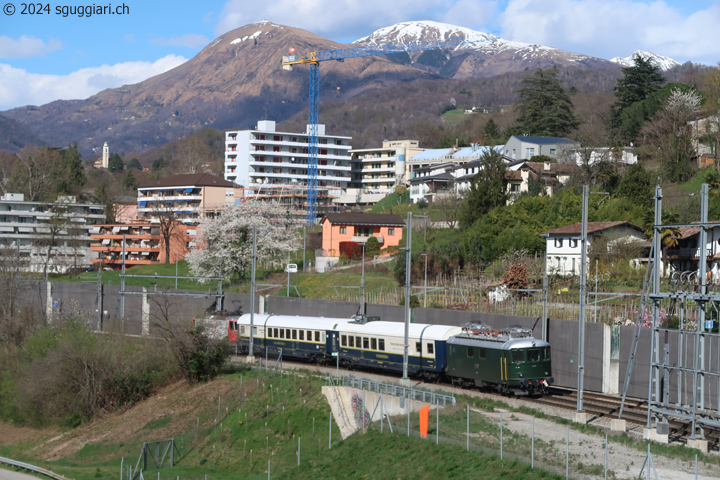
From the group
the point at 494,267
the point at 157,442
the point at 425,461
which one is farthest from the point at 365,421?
the point at 494,267

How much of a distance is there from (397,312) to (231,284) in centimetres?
3204

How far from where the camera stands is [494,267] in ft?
204

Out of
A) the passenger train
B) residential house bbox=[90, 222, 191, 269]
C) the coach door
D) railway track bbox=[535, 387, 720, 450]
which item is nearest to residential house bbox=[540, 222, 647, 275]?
the coach door

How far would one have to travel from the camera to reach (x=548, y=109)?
366 ft

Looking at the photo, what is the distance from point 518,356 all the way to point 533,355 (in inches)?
32.3

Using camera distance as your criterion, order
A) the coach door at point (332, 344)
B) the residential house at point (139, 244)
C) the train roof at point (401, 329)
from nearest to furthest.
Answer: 1. the train roof at point (401, 329)
2. the coach door at point (332, 344)
3. the residential house at point (139, 244)

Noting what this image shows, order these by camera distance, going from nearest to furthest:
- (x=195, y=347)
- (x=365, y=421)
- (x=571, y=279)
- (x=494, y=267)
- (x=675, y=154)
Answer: (x=365, y=421)
(x=195, y=347)
(x=571, y=279)
(x=494, y=267)
(x=675, y=154)

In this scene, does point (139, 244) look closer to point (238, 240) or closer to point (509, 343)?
point (238, 240)

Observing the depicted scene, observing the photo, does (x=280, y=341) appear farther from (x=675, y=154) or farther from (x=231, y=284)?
(x=675, y=154)

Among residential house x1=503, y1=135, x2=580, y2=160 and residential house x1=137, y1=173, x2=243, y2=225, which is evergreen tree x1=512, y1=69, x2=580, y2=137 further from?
residential house x1=137, y1=173, x2=243, y2=225

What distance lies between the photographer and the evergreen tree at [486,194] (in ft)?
253

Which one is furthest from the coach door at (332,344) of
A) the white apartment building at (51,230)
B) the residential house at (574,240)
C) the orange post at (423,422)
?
the white apartment building at (51,230)

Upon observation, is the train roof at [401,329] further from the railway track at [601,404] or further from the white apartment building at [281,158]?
the white apartment building at [281,158]

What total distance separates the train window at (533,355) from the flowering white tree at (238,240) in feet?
159
